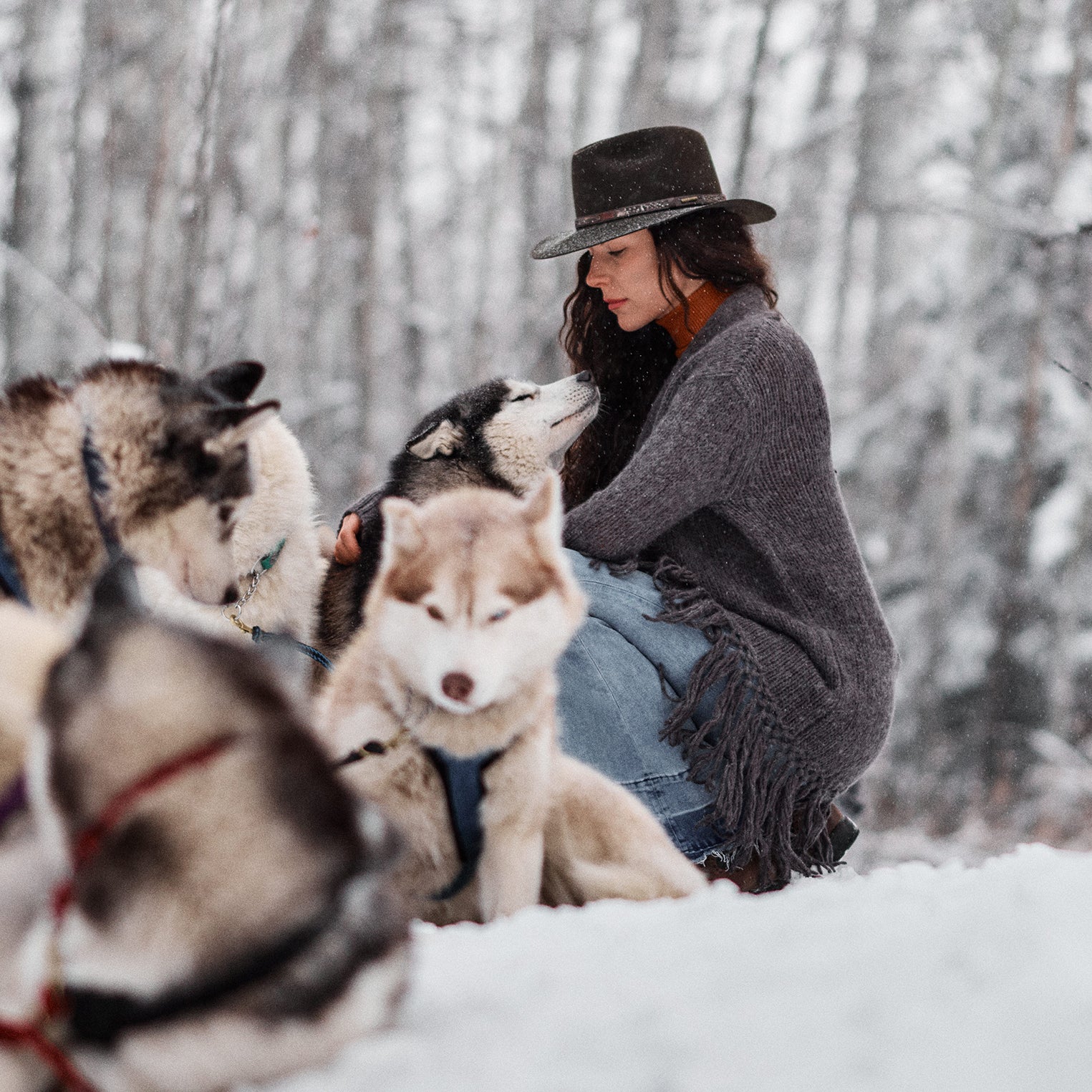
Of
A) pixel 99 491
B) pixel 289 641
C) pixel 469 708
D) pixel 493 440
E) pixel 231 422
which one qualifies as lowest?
pixel 289 641

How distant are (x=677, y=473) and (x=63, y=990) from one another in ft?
8.35

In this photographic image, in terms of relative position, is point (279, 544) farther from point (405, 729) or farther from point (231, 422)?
point (405, 729)

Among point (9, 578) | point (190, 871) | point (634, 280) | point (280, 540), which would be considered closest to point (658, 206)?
point (634, 280)

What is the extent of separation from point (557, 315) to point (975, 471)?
5.13 metres

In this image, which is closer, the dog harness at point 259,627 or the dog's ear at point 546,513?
the dog's ear at point 546,513

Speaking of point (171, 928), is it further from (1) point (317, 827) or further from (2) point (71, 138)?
(2) point (71, 138)

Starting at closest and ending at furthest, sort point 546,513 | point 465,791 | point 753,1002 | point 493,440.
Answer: point 753,1002, point 465,791, point 546,513, point 493,440

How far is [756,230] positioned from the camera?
10.5 m

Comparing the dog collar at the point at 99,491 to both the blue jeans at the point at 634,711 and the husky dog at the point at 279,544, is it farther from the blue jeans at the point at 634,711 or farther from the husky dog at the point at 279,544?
the blue jeans at the point at 634,711

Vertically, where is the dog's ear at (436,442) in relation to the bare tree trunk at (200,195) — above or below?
below

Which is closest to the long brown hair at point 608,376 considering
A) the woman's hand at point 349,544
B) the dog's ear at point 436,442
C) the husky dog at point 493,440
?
the husky dog at point 493,440

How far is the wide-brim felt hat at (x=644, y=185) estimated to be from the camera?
3.98 m

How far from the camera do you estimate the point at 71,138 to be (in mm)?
13680

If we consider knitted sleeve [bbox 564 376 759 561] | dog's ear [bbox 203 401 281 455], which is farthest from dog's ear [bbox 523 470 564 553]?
knitted sleeve [bbox 564 376 759 561]
